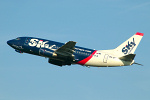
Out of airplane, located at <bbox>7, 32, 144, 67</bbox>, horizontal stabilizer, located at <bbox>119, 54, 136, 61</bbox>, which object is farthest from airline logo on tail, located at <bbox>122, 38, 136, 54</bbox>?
horizontal stabilizer, located at <bbox>119, 54, 136, 61</bbox>

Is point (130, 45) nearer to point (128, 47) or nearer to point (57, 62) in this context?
point (128, 47)

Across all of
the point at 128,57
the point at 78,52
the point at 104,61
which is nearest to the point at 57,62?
the point at 78,52

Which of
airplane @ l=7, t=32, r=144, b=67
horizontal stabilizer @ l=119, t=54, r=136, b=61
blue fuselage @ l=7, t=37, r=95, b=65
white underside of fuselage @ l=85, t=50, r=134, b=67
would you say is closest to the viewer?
horizontal stabilizer @ l=119, t=54, r=136, b=61

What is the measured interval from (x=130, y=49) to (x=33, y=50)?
82.4 feet

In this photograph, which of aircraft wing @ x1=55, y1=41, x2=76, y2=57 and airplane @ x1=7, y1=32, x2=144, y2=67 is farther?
airplane @ x1=7, y1=32, x2=144, y2=67

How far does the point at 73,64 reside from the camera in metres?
87.0

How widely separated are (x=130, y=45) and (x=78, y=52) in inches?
549

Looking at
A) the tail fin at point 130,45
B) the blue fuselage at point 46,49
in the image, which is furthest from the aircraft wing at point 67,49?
the tail fin at point 130,45

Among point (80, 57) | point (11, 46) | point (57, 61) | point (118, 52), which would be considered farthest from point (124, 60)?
point (11, 46)

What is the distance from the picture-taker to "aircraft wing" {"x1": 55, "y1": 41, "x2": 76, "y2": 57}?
80312 mm

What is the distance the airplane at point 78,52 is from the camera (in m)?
82.1

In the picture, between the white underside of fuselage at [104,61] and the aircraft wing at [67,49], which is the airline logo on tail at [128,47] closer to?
the white underside of fuselage at [104,61]

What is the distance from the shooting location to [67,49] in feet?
269

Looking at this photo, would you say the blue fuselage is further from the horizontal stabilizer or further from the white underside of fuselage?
the horizontal stabilizer
